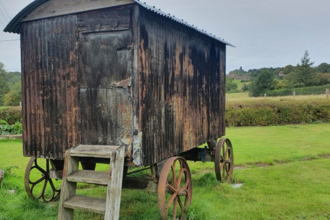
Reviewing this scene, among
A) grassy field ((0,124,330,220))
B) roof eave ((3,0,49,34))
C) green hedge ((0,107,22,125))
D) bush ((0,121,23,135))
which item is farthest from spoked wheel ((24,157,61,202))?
green hedge ((0,107,22,125))

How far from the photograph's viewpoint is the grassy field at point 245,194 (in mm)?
6547

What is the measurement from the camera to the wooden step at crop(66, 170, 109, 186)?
194 inches

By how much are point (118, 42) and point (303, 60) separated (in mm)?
64192

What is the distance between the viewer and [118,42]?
211 inches

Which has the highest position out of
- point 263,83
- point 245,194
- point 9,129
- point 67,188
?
point 263,83

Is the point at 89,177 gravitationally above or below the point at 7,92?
below

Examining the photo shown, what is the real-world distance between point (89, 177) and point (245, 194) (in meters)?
4.64

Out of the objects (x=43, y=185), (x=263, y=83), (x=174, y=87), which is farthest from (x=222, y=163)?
→ (x=263, y=83)

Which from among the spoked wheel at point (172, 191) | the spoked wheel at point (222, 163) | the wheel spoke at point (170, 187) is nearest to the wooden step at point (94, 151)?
the spoked wheel at point (172, 191)

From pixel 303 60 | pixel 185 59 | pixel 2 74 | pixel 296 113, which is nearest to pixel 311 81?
pixel 303 60

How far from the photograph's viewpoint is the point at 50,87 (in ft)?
20.3

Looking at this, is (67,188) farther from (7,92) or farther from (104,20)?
(7,92)

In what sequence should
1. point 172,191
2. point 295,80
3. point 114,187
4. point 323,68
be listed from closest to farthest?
point 114,187
point 172,191
point 295,80
point 323,68

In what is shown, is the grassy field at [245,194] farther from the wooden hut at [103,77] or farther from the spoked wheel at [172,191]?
the wooden hut at [103,77]
